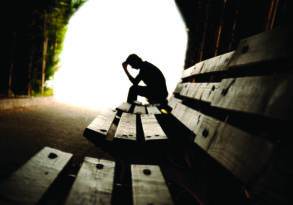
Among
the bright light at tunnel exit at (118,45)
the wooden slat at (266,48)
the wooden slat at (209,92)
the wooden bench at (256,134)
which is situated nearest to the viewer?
the wooden bench at (256,134)

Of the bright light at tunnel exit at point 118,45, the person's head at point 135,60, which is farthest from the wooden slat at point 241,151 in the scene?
the bright light at tunnel exit at point 118,45

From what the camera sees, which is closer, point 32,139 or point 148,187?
point 148,187

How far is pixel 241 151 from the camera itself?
0.63 metres

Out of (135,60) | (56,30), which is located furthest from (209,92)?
(56,30)

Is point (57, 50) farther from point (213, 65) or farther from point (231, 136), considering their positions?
point (231, 136)

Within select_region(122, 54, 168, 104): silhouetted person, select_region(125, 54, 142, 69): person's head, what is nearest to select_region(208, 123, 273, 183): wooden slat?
select_region(122, 54, 168, 104): silhouetted person

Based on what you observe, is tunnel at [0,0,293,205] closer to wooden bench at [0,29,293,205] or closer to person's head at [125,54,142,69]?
wooden bench at [0,29,293,205]

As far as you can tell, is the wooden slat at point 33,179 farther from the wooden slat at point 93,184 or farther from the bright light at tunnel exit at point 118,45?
the bright light at tunnel exit at point 118,45

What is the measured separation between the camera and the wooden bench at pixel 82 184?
2.13 ft

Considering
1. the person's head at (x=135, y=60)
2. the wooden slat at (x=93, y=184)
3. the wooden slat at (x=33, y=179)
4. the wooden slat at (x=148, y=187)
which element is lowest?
the wooden slat at (x=93, y=184)

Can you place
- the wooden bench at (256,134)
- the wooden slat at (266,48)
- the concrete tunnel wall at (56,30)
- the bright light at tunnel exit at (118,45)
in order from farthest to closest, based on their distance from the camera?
the bright light at tunnel exit at (118,45)
the concrete tunnel wall at (56,30)
the wooden slat at (266,48)
the wooden bench at (256,134)

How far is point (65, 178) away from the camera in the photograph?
100cm

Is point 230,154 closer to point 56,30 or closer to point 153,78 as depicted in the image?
point 153,78

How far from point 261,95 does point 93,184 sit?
0.68 metres
